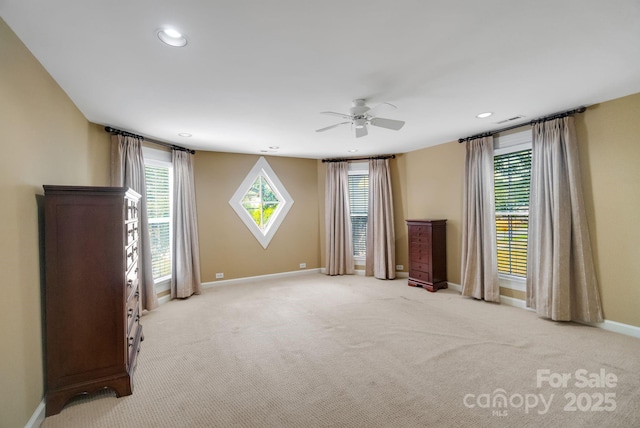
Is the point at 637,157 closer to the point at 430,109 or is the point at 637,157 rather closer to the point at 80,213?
the point at 430,109

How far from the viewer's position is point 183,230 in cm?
429

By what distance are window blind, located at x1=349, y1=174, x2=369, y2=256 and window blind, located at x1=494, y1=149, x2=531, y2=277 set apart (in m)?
2.41

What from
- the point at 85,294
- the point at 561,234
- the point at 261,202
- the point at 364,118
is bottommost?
the point at 85,294

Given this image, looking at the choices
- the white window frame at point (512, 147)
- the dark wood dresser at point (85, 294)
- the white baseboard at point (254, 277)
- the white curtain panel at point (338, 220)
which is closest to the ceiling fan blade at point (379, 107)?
the white window frame at point (512, 147)

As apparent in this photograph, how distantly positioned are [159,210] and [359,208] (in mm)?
3693

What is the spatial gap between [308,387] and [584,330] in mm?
3093

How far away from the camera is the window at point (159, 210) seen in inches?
161

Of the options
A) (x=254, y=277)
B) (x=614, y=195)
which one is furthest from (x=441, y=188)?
(x=254, y=277)

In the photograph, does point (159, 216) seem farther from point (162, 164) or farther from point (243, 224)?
point (243, 224)

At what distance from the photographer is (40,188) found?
195cm

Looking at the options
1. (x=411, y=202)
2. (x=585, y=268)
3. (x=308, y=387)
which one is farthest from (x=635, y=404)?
(x=411, y=202)

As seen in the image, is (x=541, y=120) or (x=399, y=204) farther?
(x=399, y=204)

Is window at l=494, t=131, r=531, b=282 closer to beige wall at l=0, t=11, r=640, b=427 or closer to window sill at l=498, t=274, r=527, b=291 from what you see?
window sill at l=498, t=274, r=527, b=291

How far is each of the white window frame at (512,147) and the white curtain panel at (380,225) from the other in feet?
6.15
